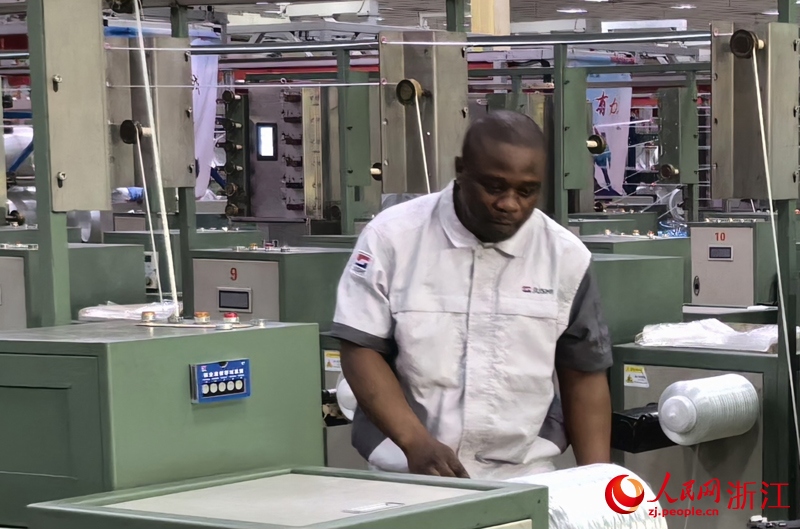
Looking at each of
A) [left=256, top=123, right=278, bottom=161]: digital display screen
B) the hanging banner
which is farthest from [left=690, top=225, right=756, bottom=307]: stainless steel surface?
the hanging banner

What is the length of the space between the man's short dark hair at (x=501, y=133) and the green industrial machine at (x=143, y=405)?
41cm

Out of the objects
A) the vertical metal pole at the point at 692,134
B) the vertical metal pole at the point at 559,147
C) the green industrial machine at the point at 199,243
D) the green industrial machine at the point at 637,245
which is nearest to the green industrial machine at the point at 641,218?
the vertical metal pole at the point at 692,134

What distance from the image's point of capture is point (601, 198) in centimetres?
1416

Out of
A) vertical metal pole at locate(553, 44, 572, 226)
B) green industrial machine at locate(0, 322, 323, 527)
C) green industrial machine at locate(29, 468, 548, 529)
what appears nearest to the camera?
green industrial machine at locate(29, 468, 548, 529)

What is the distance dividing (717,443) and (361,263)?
174cm

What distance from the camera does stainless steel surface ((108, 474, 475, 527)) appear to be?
163cm

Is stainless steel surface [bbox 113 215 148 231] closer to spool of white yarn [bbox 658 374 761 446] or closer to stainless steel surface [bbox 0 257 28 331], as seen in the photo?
stainless steel surface [bbox 0 257 28 331]

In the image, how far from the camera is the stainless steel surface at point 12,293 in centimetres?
486

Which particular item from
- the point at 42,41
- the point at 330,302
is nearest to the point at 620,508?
the point at 42,41

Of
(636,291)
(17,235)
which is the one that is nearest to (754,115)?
(636,291)

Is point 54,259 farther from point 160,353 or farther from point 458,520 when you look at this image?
point 458,520

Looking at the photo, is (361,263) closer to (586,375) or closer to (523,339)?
(523,339)

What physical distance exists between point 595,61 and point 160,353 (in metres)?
11.9

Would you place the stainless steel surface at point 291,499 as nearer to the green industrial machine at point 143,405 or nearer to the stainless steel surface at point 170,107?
the green industrial machine at point 143,405
